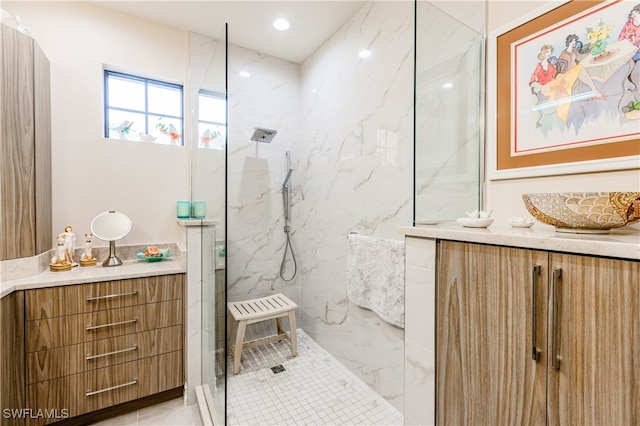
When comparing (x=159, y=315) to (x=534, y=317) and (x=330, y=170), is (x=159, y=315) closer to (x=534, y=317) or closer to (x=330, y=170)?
(x=330, y=170)

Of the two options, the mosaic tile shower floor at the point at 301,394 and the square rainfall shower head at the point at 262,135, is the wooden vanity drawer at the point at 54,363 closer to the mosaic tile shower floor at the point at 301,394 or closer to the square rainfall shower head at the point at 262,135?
the mosaic tile shower floor at the point at 301,394

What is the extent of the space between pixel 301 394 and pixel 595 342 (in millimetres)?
1747

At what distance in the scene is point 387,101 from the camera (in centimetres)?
189

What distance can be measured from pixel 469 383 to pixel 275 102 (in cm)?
267

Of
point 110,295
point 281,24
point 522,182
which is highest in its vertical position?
point 281,24

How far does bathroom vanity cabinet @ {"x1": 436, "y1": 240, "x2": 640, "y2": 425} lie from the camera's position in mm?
613

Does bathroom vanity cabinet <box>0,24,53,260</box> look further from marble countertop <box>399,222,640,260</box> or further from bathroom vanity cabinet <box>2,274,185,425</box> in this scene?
marble countertop <box>399,222,640,260</box>

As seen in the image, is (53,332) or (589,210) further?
(53,332)

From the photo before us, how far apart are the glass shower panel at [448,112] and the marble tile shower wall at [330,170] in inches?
13.6

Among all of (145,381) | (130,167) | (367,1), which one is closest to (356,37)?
(367,1)

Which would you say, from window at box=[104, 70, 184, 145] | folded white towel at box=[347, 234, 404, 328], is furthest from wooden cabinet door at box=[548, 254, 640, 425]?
window at box=[104, 70, 184, 145]

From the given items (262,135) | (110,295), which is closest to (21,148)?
(110,295)

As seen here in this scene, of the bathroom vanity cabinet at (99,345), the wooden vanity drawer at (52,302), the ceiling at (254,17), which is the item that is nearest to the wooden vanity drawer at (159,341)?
→ the bathroom vanity cabinet at (99,345)

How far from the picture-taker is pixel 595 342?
0.65 meters
